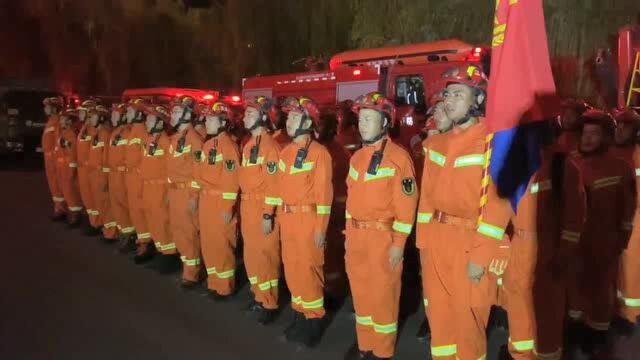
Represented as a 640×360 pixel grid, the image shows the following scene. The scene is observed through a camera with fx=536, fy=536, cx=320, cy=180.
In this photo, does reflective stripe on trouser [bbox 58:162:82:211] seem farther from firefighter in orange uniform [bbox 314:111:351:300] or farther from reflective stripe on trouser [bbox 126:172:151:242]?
firefighter in orange uniform [bbox 314:111:351:300]

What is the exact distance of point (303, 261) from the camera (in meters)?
4.23

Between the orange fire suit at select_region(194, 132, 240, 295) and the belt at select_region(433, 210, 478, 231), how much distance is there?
2438mm

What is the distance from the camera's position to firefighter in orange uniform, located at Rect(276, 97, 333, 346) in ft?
13.6

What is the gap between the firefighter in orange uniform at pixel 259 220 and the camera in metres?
4.71

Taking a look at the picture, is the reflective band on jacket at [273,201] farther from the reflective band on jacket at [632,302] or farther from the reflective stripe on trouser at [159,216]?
the reflective band on jacket at [632,302]

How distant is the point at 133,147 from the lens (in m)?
6.48

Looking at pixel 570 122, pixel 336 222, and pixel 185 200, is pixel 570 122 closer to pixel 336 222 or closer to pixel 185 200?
pixel 336 222

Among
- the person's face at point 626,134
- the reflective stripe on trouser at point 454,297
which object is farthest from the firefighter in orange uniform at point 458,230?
the person's face at point 626,134

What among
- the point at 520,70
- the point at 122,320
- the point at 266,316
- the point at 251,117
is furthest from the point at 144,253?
the point at 520,70

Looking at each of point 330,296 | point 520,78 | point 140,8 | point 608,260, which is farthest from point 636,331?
point 140,8

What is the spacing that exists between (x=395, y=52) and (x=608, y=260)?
14.8 ft

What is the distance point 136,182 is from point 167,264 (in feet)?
3.55

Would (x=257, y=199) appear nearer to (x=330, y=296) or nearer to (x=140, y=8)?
(x=330, y=296)

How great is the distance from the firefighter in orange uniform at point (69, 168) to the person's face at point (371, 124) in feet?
19.3
